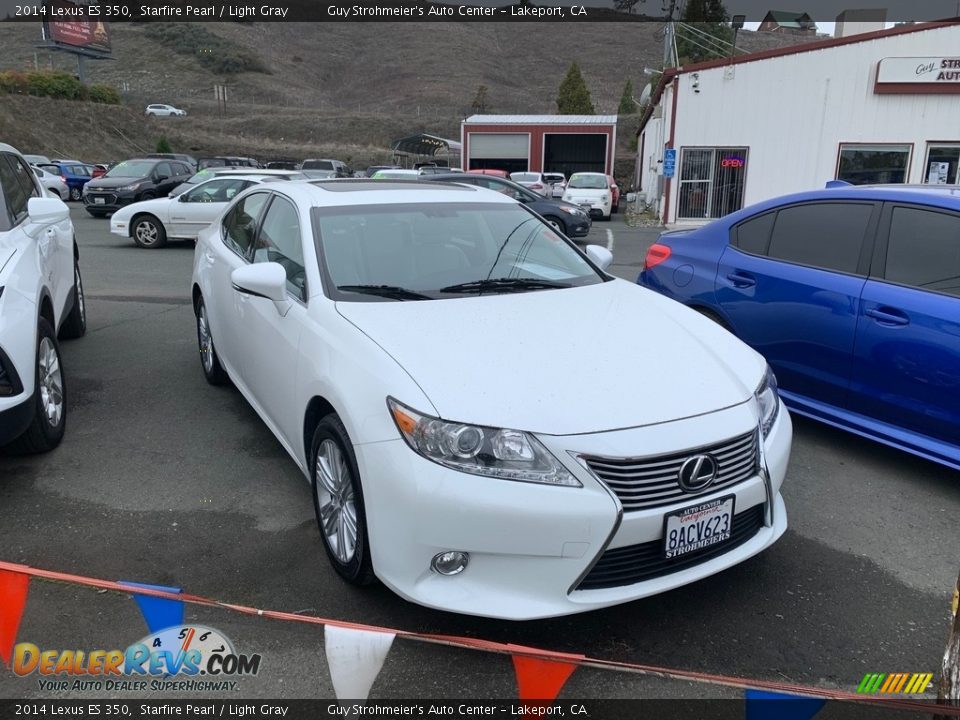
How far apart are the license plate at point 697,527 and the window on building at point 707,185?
21.1 metres

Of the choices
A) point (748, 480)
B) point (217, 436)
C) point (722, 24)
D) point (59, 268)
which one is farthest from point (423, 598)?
point (722, 24)

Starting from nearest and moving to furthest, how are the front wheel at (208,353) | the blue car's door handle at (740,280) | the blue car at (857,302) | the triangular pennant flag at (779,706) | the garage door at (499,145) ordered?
the triangular pennant flag at (779,706) → the blue car at (857,302) → the blue car's door handle at (740,280) → the front wheel at (208,353) → the garage door at (499,145)

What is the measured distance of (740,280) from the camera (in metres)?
5.14

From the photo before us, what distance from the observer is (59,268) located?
225 inches

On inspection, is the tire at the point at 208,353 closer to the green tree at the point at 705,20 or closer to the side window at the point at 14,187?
the side window at the point at 14,187

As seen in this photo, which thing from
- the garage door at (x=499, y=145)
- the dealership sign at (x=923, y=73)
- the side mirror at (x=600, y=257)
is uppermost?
the dealership sign at (x=923, y=73)

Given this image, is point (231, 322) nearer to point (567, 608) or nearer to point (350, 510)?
point (350, 510)

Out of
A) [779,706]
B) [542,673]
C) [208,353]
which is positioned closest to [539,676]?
[542,673]

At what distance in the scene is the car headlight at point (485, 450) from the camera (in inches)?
101

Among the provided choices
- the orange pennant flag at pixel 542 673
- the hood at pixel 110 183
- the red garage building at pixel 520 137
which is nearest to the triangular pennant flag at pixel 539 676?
the orange pennant flag at pixel 542 673

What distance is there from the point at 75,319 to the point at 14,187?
72.0 inches

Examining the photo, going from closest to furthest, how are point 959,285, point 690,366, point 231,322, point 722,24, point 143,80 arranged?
point 690,366, point 959,285, point 231,322, point 722,24, point 143,80

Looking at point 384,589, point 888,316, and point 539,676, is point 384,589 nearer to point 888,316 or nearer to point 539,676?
point 539,676

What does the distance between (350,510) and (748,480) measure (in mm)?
1568
